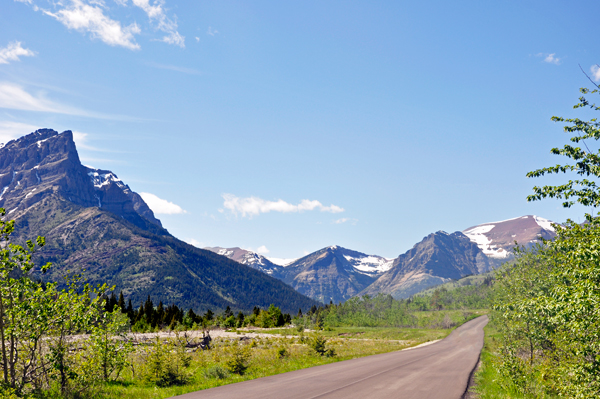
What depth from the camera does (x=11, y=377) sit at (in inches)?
512

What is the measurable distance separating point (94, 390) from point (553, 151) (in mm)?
21823

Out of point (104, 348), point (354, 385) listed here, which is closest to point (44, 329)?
point (104, 348)

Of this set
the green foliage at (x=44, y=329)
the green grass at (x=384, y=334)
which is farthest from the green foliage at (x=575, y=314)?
the green grass at (x=384, y=334)

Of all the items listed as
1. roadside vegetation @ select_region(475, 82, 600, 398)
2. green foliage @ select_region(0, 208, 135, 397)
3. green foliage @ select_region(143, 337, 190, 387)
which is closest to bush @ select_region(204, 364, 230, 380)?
green foliage @ select_region(143, 337, 190, 387)

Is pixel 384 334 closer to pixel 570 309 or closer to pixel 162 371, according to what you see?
pixel 162 371

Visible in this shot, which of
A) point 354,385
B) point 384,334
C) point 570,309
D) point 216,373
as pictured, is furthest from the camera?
point 384,334

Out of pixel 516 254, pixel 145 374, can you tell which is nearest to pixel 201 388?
pixel 145 374

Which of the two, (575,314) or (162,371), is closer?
(575,314)

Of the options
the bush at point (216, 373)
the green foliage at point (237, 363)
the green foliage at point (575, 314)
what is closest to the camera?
the green foliage at point (575, 314)

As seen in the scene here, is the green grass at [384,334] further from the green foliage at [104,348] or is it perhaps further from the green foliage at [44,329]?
the green foliage at [44,329]

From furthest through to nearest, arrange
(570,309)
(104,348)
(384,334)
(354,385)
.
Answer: (384,334) < (354,385) < (104,348) < (570,309)

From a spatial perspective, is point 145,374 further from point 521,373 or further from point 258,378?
point 521,373

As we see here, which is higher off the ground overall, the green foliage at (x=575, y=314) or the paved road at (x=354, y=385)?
the green foliage at (x=575, y=314)

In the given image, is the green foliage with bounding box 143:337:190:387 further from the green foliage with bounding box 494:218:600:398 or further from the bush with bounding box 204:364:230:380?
the green foliage with bounding box 494:218:600:398
